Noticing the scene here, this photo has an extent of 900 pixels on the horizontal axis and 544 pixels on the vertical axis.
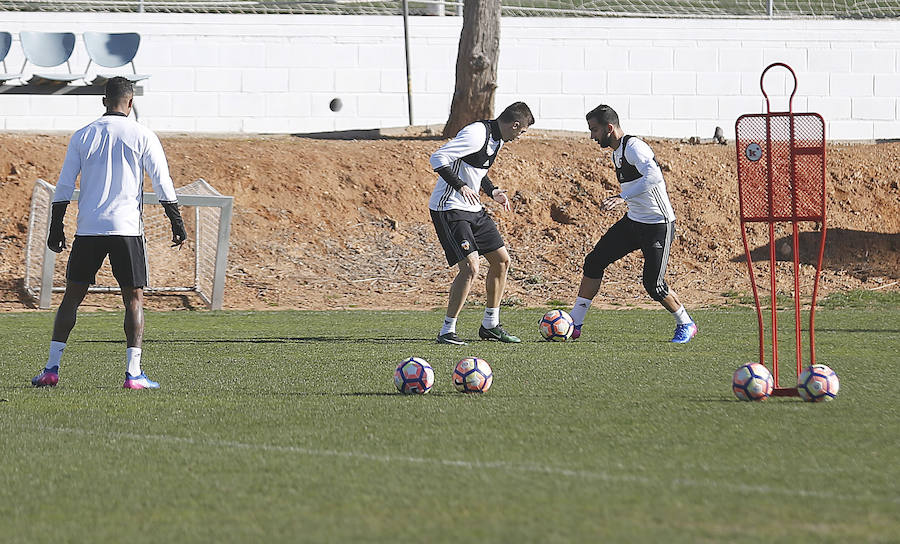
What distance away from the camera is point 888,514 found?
4.63 m

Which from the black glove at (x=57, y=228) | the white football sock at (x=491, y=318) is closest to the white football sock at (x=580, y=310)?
the white football sock at (x=491, y=318)

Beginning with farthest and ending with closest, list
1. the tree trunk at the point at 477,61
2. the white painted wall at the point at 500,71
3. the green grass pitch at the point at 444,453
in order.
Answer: the white painted wall at the point at 500,71
the tree trunk at the point at 477,61
the green grass pitch at the point at 444,453

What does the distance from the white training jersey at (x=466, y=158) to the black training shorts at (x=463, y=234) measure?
7 cm

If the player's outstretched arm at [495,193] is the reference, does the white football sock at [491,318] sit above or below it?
below

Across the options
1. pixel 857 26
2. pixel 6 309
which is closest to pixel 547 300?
pixel 6 309

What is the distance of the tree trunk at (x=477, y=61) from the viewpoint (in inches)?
832

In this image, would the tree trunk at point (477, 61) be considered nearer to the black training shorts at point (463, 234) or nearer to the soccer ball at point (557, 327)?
the black training shorts at point (463, 234)

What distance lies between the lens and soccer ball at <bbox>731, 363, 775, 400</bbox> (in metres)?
7.54

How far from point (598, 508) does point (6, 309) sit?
13612 millimetres

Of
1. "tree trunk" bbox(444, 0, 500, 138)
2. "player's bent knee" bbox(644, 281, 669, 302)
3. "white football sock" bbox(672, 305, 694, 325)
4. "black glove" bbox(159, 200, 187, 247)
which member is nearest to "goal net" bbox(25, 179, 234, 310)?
"tree trunk" bbox(444, 0, 500, 138)

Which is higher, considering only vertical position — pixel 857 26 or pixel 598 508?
pixel 857 26

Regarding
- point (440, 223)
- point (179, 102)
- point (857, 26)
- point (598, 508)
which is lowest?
point (598, 508)

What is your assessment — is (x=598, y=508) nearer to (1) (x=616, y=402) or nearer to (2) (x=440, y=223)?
(1) (x=616, y=402)

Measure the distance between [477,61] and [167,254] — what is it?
5.96 metres
